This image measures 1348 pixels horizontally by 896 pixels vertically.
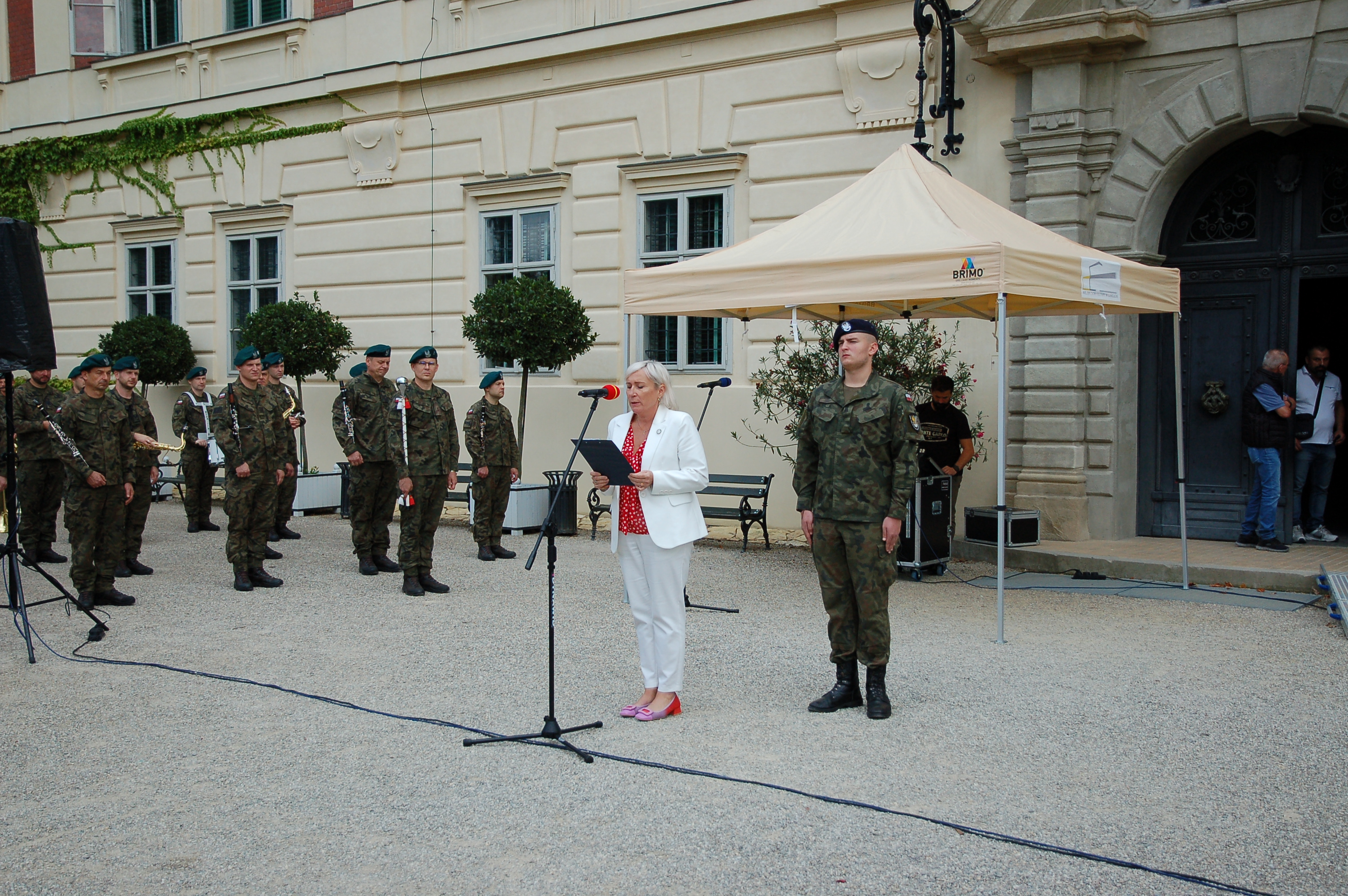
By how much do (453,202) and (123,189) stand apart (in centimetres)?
703

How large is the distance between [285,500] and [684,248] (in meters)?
5.50

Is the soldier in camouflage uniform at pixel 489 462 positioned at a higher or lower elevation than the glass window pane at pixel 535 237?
lower

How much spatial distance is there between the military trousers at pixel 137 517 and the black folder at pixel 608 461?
20.6ft

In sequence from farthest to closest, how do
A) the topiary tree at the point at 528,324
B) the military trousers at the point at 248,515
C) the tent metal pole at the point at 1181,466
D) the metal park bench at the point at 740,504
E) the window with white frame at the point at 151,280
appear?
the window with white frame at the point at 151,280 → the topiary tree at the point at 528,324 → the metal park bench at the point at 740,504 → the military trousers at the point at 248,515 → the tent metal pole at the point at 1181,466

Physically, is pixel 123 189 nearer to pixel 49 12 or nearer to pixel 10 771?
pixel 49 12

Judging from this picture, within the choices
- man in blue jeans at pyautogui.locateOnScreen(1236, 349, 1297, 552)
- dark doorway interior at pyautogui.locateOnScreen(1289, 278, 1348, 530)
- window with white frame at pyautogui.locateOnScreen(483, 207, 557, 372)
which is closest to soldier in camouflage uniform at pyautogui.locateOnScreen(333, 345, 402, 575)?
window with white frame at pyautogui.locateOnScreen(483, 207, 557, 372)

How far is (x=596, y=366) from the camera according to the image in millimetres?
14789

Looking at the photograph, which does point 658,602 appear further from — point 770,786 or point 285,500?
point 285,500

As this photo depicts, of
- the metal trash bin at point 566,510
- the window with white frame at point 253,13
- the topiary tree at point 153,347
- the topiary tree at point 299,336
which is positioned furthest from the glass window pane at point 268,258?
the metal trash bin at point 566,510

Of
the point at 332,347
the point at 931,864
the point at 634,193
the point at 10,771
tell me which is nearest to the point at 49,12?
the point at 332,347

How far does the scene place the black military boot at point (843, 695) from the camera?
5949 millimetres

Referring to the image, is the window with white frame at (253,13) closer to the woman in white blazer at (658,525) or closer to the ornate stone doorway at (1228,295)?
the ornate stone doorway at (1228,295)

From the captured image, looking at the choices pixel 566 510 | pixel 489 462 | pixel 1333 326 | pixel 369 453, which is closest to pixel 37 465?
pixel 369 453

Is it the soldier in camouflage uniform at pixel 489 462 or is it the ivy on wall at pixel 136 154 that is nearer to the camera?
the soldier in camouflage uniform at pixel 489 462
